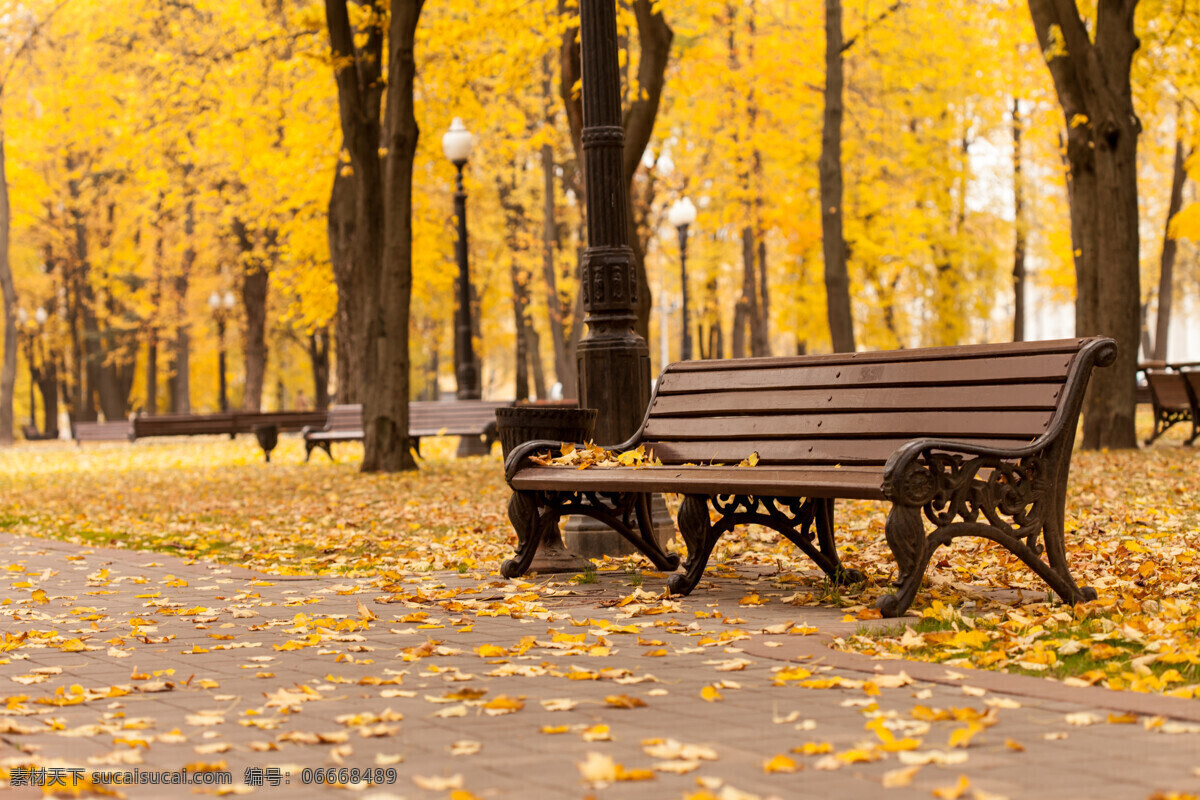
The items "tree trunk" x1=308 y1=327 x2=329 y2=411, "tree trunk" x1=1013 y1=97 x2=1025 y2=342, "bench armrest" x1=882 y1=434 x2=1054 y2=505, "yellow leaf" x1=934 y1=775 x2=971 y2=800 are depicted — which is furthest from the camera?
"tree trunk" x1=308 y1=327 x2=329 y2=411

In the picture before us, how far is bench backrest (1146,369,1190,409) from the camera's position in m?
17.4

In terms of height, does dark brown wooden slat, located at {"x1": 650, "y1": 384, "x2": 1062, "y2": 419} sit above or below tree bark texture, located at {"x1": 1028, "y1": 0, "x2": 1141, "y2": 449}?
below

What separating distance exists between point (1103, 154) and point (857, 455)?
10.3 meters

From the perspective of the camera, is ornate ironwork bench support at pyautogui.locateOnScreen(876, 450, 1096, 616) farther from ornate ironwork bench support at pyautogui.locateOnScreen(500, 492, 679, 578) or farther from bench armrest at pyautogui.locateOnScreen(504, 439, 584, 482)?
bench armrest at pyautogui.locateOnScreen(504, 439, 584, 482)

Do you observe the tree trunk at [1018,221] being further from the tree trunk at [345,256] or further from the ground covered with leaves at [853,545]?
the tree trunk at [345,256]

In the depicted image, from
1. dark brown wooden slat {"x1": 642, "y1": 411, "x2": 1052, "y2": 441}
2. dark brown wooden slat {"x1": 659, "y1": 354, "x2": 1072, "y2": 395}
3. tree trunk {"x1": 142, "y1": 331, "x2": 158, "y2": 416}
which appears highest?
tree trunk {"x1": 142, "y1": 331, "x2": 158, "y2": 416}

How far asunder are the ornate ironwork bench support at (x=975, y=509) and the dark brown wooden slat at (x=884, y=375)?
36 cm

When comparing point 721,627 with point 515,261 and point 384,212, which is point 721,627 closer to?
point 384,212

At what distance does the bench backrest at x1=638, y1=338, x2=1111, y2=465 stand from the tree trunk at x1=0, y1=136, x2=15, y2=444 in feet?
97.0

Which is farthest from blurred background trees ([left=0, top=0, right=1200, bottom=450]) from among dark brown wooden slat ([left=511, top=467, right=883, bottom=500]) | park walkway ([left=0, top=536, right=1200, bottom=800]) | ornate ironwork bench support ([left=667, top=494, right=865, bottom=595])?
park walkway ([left=0, top=536, right=1200, bottom=800])

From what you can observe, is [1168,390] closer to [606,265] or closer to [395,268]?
[395,268]

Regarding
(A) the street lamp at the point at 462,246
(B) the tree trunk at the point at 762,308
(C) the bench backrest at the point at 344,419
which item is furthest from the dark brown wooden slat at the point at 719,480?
(B) the tree trunk at the point at 762,308

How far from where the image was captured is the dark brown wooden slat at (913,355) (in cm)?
600

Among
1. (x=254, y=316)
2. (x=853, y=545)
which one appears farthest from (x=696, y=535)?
(x=254, y=316)
